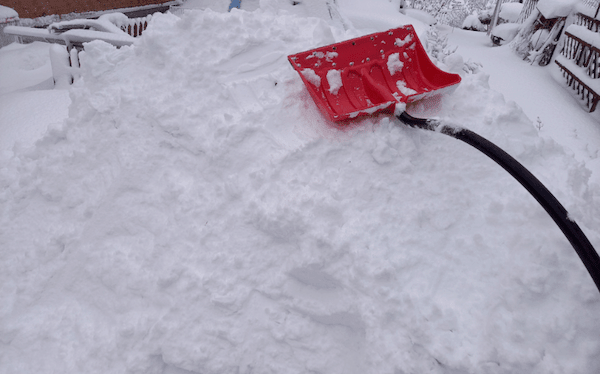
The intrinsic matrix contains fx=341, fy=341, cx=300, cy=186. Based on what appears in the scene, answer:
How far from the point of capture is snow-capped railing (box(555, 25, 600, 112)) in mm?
3887

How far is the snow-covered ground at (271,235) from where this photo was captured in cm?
140

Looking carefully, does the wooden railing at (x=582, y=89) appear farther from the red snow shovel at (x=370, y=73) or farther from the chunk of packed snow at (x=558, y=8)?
the red snow shovel at (x=370, y=73)

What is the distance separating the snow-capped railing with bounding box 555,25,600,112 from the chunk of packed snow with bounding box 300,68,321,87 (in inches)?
141

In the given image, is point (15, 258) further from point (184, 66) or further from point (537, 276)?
point (537, 276)

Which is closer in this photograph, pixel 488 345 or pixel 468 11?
pixel 488 345

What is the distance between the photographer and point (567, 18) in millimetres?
4711

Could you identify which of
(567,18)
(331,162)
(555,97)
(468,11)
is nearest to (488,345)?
(331,162)

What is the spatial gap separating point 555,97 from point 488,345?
4.21 meters

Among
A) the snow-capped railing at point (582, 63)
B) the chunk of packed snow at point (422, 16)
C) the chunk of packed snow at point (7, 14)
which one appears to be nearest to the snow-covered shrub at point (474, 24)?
the chunk of packed snow at point (422, 16)

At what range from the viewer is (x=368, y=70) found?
2223 mm

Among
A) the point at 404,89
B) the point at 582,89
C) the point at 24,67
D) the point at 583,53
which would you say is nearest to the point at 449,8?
the point at 583,53

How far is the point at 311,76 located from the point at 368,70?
1.33 ft

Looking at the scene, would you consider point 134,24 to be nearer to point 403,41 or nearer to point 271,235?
point 403,41

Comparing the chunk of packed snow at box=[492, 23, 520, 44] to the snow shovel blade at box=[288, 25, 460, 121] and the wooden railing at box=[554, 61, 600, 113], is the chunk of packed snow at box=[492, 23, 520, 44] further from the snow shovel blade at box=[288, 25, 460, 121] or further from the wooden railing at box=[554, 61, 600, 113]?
the snow shovel blade at box=[288, 25, 460, 121]
